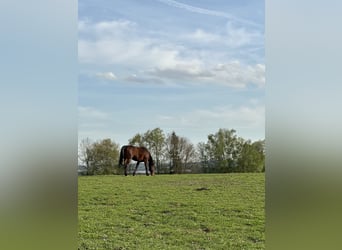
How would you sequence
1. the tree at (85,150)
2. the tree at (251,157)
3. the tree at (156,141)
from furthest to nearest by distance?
the tree at (156,141) < the tree at (251,157) < the tree at (85,150)

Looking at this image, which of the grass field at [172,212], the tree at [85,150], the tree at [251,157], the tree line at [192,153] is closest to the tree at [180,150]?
the tree line at [192,153]

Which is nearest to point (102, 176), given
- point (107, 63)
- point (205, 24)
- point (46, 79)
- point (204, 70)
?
point (107, 63)

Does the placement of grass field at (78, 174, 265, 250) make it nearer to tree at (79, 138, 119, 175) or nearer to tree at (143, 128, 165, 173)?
tree at (79, 138, 119, 175)

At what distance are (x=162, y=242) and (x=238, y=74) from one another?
4.71 ft

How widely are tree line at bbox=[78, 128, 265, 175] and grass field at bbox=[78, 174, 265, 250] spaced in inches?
4.5

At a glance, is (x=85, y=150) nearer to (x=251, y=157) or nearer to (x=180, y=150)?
(x=180, y=150)

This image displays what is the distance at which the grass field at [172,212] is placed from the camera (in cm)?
328

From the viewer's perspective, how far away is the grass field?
3275mm

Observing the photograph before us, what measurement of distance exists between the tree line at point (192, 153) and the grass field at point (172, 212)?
0.11m

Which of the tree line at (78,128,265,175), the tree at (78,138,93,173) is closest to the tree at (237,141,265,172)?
the tree line at (78,128,265,175)

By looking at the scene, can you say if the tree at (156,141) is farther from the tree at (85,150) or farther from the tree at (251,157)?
the tree at (251,157)

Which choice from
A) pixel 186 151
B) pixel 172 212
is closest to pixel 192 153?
pixel 186 151

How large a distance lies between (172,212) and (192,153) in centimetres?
66

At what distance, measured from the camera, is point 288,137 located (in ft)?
4.45
